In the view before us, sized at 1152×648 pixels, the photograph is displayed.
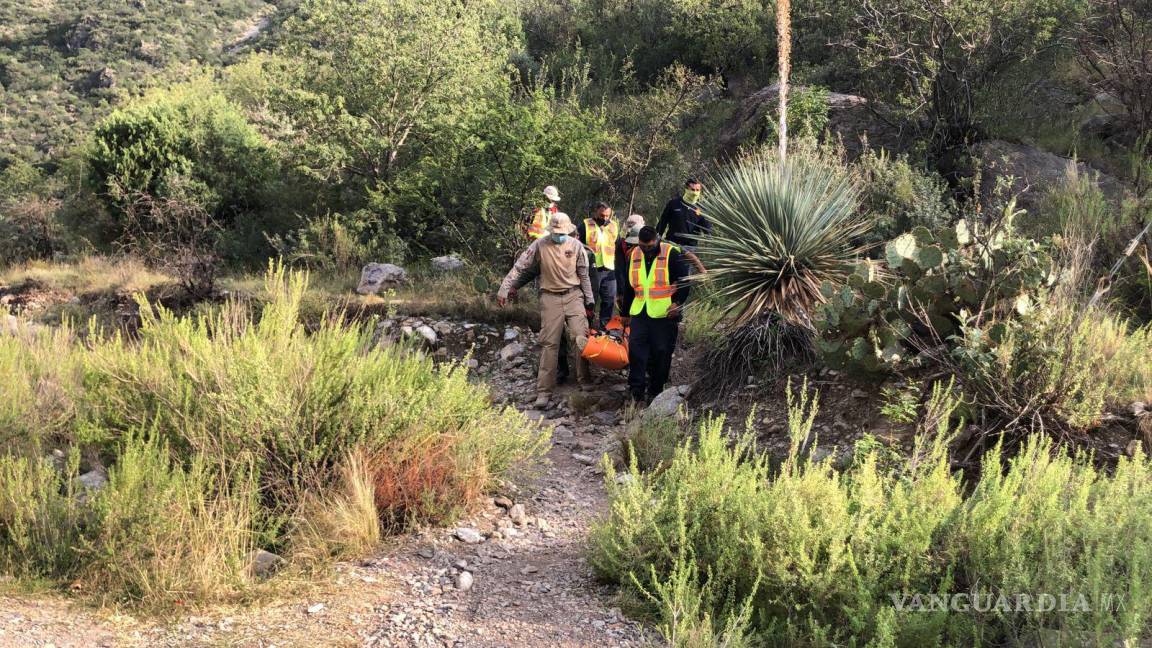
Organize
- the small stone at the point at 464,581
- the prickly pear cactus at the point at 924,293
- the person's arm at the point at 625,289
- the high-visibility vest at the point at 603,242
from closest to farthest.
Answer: the small stone at the point at 464,581 → the prickly pear cactus at the point at 924,293 → the person's arm at the point at 625,289 → the high-visibility vest at the point at 603,242

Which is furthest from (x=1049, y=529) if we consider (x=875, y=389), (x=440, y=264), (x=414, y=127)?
(x=414, y=127)

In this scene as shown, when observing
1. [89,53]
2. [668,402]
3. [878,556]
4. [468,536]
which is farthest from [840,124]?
[89,53]

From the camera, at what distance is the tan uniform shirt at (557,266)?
8820 millimetres

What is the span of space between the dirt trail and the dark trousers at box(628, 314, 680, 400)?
8.55 feet

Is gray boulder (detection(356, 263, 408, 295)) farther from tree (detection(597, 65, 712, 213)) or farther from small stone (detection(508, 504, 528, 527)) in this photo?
small stone (detection(508, 504, 528, 527))

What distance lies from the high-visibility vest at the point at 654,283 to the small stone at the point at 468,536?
329 centimetres

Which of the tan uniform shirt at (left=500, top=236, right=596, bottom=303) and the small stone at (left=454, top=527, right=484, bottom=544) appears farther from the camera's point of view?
the tan uniform shirt at (left=500, top=236, right=596, bottom=303)

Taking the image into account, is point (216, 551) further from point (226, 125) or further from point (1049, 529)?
point (226, 125)

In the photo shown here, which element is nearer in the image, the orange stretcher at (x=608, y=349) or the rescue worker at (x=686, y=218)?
the orange stretcher at (x=608, y=349)

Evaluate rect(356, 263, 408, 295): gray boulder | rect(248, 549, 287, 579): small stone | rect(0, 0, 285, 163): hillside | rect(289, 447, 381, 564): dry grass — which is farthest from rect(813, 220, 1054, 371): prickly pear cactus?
rect(0, 0, 285, 163): hillside

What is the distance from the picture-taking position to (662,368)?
8.48 metres

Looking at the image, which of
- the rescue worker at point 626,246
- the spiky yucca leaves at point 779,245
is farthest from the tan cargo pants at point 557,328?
the spiky yucca leaves at point 779,245

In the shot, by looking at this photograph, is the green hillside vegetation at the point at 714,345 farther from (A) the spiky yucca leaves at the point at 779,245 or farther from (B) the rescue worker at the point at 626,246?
(B) the rescue worker at the point at 626,246

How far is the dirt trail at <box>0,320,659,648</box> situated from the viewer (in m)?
4.22
